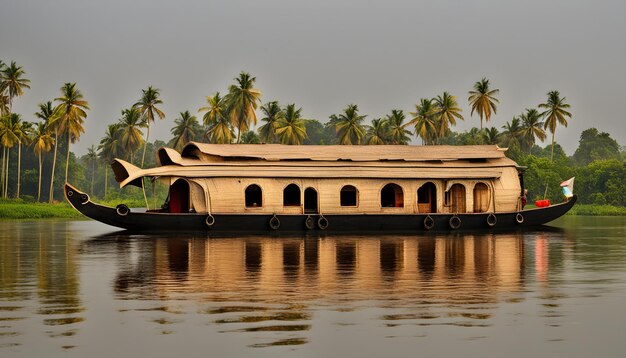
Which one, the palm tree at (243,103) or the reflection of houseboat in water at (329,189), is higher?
the palm tree at (243,103)

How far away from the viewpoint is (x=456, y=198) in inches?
1189

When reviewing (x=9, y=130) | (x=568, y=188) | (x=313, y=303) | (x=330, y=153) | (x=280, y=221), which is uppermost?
(x=9, y=130)

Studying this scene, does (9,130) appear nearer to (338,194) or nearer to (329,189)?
(329,189)

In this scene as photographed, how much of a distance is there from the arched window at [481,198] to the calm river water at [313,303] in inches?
378

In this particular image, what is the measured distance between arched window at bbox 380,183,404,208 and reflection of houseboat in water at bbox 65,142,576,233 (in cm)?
4

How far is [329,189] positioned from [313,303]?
1728cm

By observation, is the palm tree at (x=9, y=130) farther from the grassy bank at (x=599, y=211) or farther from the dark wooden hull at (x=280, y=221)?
the grassy bank at (x=599, y=211)

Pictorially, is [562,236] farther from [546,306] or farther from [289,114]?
[289,114]

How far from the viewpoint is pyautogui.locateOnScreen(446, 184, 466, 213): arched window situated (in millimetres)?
30000

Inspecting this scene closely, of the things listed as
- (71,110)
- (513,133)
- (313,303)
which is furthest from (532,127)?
(313,303)

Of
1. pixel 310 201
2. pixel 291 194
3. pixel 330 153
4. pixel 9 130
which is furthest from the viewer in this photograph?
pixel 9 130

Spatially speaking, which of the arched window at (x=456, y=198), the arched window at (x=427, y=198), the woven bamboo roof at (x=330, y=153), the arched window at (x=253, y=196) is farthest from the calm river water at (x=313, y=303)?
the arched window at (x=427, y=198)

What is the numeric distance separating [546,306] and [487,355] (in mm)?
3133

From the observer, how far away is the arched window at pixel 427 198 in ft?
99.4
